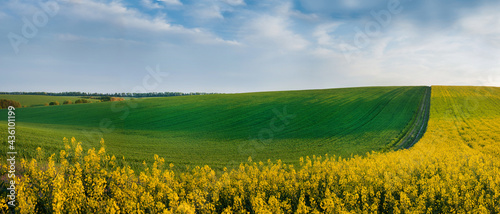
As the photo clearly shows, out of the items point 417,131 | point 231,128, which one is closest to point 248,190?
point 231,128

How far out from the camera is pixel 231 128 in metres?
36.5

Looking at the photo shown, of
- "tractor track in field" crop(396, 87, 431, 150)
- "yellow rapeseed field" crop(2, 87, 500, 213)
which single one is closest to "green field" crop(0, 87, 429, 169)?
"tractor track in field" crop(396, 87, 431, 150)

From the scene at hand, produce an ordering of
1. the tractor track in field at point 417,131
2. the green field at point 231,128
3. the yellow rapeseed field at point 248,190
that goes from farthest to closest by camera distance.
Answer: the tractor track in field at point 417,131 → the green field at point 231,128 → the yellow rapeseed field at point 248,190

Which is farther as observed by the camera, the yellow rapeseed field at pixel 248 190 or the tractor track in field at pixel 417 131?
the tractor track in field at pixel 417 131

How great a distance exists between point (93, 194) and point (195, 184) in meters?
3.82

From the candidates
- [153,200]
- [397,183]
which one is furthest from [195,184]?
[397,183]

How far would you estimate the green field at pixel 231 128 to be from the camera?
23.3 meters

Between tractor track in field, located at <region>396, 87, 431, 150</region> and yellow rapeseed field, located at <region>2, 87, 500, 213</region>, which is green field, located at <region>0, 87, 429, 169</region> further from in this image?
yellow rapeseed field, located at <region>2, 87, 500, 213</region>

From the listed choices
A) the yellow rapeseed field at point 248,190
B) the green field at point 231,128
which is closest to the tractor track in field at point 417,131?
the green field at point 231,128

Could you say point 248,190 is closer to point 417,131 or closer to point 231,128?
point 231,128

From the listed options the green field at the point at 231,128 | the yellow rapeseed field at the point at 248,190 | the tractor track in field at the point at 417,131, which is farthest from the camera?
the tractor track in field at the point at 417,131

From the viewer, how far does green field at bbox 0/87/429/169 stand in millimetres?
23266

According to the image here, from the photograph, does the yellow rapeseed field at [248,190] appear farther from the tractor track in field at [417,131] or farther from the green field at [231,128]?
the tractor track in field at [417,131]

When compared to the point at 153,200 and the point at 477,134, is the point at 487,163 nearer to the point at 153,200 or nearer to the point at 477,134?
the point at 477,134
